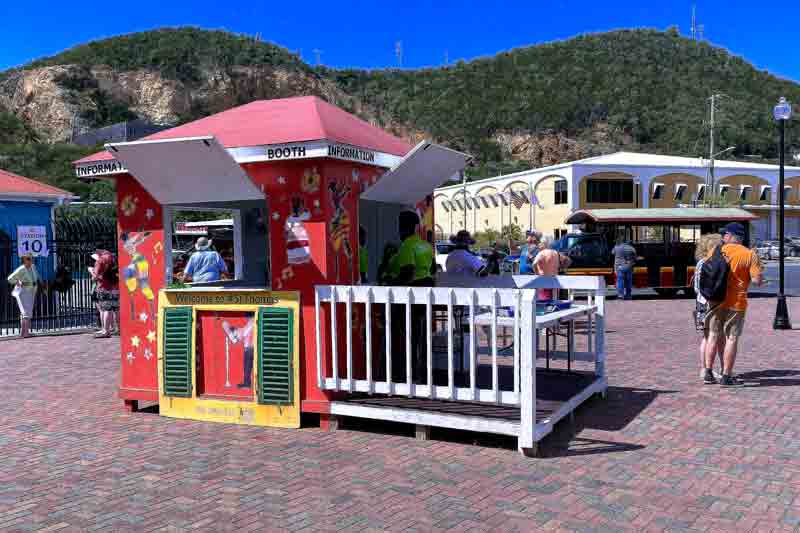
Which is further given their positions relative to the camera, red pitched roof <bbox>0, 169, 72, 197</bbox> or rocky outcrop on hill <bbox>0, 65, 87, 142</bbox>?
rocky outcrop on hill <bbox>0, 65, 87, 142</bbox>

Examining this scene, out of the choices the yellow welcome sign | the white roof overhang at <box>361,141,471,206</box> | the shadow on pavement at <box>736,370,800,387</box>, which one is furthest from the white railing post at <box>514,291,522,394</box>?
the shadow on pavement at <box>736,370,800,387</box>

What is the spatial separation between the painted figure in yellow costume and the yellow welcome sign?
0.25 m

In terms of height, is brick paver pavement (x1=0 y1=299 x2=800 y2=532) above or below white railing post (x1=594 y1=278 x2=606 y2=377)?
below

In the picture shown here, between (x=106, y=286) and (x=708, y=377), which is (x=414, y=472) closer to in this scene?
(x=708, y=377)

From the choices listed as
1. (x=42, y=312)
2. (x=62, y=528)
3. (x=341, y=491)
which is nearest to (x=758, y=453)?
(x=341, y=491)

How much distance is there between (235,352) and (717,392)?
16.5 feet

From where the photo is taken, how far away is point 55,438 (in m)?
6.26

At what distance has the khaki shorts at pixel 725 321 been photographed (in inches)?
301

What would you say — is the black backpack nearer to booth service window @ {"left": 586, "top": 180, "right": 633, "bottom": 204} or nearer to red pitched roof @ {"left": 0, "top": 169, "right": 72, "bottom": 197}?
red pitched roof @ {"left": 0, "top": 169, "right": 72, "bottom": 197}

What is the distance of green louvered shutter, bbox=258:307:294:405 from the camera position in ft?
20.9

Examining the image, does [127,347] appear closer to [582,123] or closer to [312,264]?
[312,264]

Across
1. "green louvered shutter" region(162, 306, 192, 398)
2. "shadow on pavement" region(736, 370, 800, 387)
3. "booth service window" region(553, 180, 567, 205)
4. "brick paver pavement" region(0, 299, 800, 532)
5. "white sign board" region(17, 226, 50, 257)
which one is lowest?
"brick paver pavement" region(0, 299, 800, 532)

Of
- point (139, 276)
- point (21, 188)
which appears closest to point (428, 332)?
point (139, 276)

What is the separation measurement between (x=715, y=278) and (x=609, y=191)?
43.3 metres
